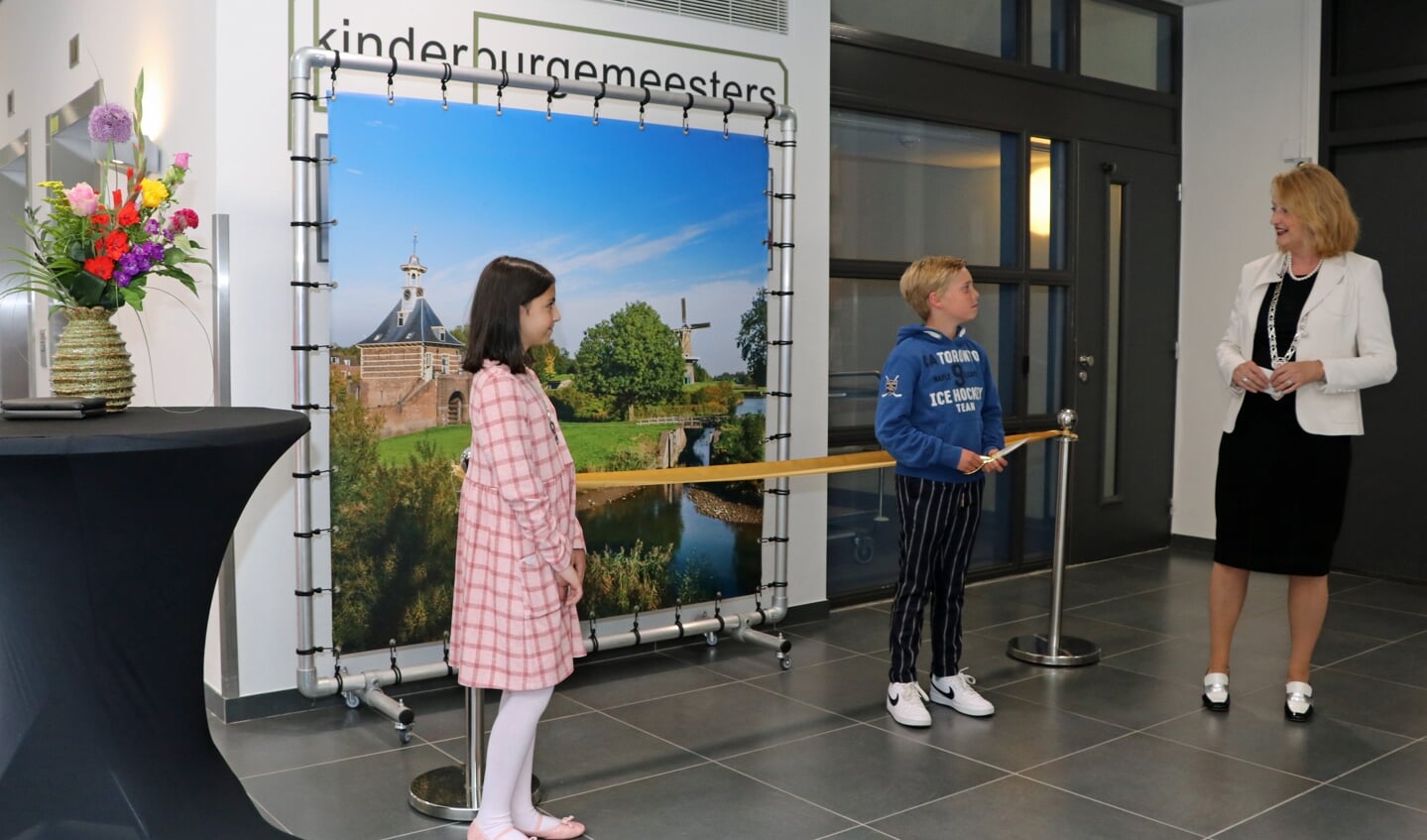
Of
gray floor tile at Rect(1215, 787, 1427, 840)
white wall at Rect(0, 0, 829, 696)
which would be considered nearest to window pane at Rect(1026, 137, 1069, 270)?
white wall at Rect(0, 0, 829, 696)

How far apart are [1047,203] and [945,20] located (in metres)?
1.11

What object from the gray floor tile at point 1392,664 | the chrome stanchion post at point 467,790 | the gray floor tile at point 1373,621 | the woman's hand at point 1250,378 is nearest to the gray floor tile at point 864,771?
→ the chrome stanchion post at point 467,790

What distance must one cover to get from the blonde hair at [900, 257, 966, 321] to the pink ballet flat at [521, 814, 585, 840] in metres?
1.84

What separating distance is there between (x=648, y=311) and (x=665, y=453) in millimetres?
533

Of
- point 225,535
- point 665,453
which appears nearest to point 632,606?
point 665,453

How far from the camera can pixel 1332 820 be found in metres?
3.14

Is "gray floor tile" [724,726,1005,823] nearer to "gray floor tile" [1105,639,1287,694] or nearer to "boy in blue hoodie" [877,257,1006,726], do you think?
"boy in blue hoodie" [877,257,1006,726]

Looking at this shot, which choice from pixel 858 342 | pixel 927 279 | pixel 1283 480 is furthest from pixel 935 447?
pixel 858 342

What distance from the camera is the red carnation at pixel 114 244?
2.64 metres

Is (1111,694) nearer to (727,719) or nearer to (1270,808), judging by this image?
(1270,808)

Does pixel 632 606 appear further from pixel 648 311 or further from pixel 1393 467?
pixel 1393 467

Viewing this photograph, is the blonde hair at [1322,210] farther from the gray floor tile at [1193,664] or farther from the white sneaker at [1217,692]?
the gray floor tile at [1193,664]

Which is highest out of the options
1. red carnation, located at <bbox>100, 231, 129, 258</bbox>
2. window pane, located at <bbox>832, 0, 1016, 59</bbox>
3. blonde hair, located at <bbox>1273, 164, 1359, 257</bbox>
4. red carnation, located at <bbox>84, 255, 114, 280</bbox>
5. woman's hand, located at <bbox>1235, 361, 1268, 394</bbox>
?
window pane, located at <bbox>832, 0, 1016, 59</bbox>

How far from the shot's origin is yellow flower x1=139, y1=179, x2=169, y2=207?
8.82ft
